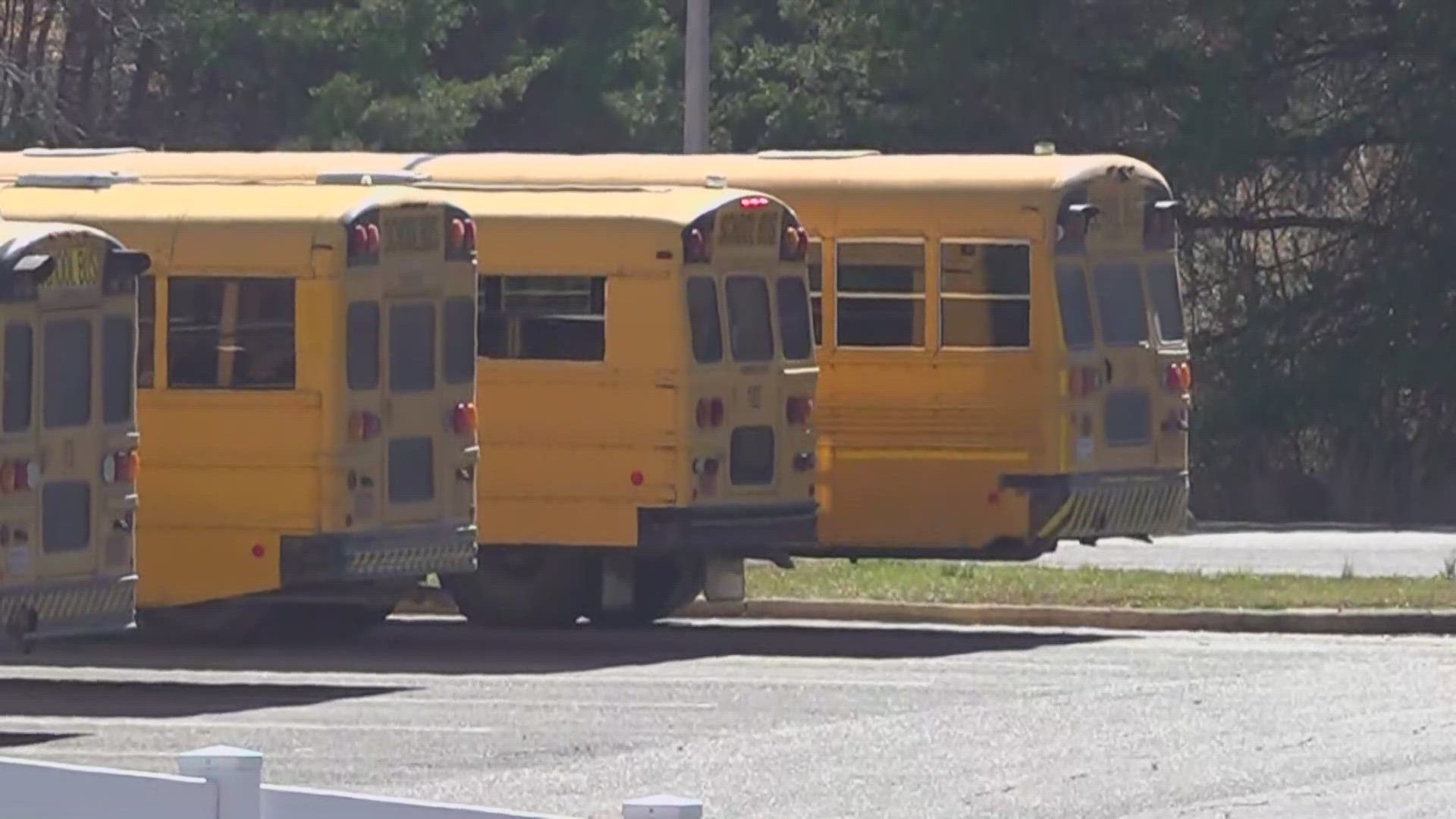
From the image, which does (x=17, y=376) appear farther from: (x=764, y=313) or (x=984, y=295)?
(x=984, y=295)

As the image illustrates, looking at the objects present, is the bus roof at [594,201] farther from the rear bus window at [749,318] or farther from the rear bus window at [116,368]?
the rear bus window at [116,368]

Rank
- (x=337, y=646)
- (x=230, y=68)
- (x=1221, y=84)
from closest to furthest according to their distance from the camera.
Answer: (x=337, y=646) < (x=1221, y=84) < (x=230, y=68)

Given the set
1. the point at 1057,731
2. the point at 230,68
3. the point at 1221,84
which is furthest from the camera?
the point at 230,68

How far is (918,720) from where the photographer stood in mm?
13828

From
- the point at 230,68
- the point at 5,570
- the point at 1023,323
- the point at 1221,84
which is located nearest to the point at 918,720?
the point at 5,570

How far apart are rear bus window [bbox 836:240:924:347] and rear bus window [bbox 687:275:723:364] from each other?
1242 millimetres

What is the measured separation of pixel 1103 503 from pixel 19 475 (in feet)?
23.0

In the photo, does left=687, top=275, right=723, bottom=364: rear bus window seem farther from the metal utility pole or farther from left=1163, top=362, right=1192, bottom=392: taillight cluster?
the metal utility pole

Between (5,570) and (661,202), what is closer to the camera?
(5,570)

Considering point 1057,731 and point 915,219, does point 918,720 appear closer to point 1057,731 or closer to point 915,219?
point 1057,731

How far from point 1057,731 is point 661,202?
519cm

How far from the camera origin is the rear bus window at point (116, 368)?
14.4 meters

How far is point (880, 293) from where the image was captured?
18703mm

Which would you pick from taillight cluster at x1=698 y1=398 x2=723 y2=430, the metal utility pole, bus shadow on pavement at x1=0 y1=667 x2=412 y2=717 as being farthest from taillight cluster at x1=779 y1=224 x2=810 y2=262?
the metal utility pole
